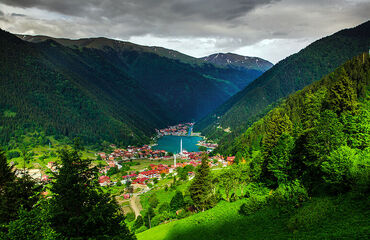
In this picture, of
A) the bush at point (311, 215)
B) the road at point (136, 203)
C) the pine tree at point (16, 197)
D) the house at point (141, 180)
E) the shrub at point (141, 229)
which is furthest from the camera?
the house at point (141, 180)

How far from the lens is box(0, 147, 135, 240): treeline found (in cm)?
1149

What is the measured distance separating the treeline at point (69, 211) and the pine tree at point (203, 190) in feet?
85.4

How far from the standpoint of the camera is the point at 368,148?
58.0 ft

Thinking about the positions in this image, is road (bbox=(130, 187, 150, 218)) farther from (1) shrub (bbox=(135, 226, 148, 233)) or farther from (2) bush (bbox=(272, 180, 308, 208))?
(2) bush (bbox=(272, 180, 308, 208))

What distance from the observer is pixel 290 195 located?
22594mm

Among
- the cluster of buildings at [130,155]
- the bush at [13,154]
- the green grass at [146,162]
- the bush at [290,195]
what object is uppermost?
the bush at [290,195]

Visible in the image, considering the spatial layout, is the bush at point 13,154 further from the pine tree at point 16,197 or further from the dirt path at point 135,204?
the pine tree at point 16,197

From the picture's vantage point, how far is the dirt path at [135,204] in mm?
70863

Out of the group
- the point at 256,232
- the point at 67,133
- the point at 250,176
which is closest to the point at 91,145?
the point at 67,133

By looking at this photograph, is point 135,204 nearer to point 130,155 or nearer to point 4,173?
point 4,173

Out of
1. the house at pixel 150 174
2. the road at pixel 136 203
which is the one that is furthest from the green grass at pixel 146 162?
the road at pixel 136 203

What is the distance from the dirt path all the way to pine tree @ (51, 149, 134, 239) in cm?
5992

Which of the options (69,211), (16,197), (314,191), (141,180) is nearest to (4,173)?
(16,197)

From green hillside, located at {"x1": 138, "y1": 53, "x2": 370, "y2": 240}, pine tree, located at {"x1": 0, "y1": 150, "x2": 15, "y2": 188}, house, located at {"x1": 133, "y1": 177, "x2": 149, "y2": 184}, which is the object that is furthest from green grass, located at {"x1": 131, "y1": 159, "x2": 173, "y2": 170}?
pine tree, located at {"x1": 0, "y1": 150, "x2": 15, "y2": 188}
